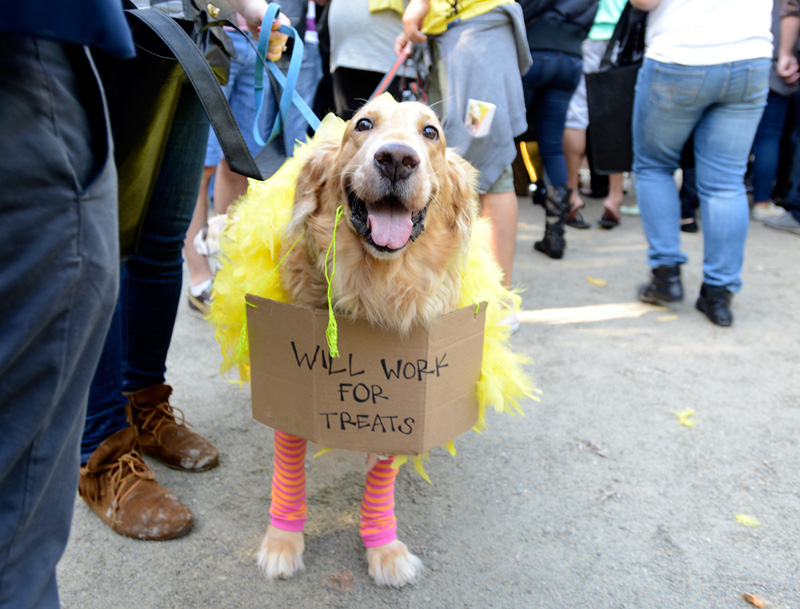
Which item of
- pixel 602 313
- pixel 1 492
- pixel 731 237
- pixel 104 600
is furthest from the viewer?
pixel 602 313

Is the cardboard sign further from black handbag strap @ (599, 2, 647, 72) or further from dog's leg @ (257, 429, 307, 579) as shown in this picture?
black handbag strap @ (599, 2, 647, 72)

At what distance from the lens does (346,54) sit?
338cm

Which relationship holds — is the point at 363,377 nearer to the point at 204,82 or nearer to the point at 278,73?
the point at 204,82

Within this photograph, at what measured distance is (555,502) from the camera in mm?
2168

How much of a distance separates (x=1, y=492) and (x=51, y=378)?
175 mm

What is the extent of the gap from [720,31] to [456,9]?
153 centimetres

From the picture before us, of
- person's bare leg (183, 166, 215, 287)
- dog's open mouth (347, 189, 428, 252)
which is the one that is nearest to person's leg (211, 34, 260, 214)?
person's bare leg (183, 166, 215, 287)

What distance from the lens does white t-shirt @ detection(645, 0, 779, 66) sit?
10.8 ft

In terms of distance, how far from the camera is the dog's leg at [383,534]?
179 centimetres

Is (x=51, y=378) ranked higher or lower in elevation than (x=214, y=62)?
lower

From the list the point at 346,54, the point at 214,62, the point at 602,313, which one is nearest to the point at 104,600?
the point at 214,62

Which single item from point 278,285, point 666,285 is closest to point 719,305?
point 666,285

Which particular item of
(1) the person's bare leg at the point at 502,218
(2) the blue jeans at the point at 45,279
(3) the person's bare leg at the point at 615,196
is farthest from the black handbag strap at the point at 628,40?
(2) the blue jeans at the point at 45,279

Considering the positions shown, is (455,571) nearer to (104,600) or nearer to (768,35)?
(104,600)
